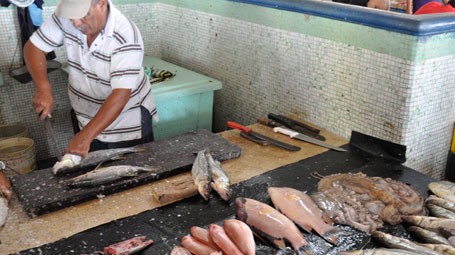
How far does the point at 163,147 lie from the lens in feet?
8.59

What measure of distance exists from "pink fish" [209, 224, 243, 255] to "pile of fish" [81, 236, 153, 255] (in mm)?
256

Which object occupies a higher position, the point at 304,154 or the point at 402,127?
the point at 402,127

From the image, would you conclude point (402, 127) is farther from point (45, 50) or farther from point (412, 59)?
point (45, 50)

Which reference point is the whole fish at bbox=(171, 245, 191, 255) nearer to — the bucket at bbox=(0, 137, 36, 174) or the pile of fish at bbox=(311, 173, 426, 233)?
the pile of fish at bbox=(311, 173, 426, 233)

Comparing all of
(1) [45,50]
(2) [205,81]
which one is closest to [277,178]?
(2) [205,81]

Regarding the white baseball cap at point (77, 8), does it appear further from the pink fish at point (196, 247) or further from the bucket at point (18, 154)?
the bucket at point (18, 154)

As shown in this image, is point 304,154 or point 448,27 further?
point 304,154

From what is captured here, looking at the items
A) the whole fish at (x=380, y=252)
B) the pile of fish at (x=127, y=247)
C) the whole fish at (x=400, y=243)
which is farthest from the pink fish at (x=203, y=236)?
the whole fish at (x=400, y=243)

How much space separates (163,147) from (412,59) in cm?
140

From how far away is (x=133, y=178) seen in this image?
2.25 meters

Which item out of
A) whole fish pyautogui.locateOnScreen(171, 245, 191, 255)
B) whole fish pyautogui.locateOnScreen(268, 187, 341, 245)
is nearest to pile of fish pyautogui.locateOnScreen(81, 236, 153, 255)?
whole fish pyautogui.locateOnScreen(171, 245, 191, 255)

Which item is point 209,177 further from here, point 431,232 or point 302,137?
point 431,232

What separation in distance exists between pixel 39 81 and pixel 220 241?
5.84 ft

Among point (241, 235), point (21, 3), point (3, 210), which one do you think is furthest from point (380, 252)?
point (21, 3)
